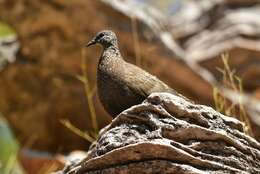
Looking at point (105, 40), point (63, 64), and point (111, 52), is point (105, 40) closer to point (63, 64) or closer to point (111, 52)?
point (111, 52)

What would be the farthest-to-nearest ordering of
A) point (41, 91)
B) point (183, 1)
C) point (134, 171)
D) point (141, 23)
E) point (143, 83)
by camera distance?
point (183, 1) → point (41, 91) → point (141, 23) → point (143, 83) → point (134, 171)

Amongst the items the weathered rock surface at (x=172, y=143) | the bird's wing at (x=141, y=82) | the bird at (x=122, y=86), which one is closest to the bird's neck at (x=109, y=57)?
the bird at (x=122, y=86)

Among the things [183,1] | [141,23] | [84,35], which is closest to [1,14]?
[84,35]

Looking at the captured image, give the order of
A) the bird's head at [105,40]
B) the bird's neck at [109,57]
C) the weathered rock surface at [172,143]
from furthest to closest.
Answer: the bird's head at [105,40], the bird's neck at [109,57], the weathered rock surface at [172,143]

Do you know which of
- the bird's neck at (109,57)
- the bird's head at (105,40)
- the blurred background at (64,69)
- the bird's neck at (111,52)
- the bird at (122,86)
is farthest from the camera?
the blurred background at (64,69)

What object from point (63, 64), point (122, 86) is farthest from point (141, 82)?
point (63, 64)

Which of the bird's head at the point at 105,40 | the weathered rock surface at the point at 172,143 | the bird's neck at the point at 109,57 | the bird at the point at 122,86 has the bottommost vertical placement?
the weathered rock surface at the point at 172,143

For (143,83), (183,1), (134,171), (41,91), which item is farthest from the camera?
(183,1)

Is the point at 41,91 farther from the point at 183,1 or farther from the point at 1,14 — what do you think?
the point at 183,1

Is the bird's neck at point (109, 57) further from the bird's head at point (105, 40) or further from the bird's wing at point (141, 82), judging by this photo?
the bird's wing at point (141, 82)
